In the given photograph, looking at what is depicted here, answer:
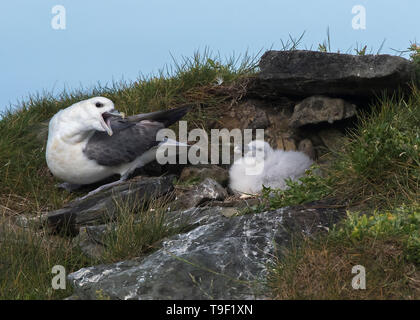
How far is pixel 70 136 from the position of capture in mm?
8203

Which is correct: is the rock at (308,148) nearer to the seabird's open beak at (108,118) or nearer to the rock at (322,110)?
the rock at (322,110)

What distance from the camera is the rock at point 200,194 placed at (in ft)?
25.2

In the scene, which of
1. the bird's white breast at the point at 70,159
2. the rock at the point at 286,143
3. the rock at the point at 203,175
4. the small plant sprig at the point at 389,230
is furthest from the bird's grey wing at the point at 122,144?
→ the small plant sprig at the point at 389,230

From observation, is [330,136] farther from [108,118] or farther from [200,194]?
[108,118]

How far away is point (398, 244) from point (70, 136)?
4807 millimetres

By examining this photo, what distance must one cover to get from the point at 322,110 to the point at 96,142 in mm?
3325

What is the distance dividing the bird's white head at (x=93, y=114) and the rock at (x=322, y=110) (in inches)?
109

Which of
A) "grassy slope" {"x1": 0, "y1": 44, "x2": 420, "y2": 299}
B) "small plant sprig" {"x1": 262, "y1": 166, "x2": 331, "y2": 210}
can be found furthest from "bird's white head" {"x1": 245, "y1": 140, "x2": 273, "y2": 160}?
"small plant sprig" {"x1": 262, "y1": 166, "x2": 331, "y2": 210}

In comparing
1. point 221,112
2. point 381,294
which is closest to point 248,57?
point 221,112

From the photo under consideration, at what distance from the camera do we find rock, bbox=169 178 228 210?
767 centimetres

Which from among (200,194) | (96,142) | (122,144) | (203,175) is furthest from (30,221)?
(203,175)

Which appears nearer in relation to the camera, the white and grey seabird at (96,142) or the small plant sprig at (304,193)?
the small plant sprig at (304,193)

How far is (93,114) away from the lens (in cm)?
814

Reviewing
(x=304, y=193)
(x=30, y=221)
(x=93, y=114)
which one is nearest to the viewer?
(x=304, y=193)
